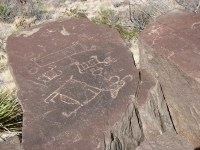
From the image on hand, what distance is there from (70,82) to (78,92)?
0.66 feet

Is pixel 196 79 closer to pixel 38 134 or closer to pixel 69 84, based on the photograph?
pixel 69 84

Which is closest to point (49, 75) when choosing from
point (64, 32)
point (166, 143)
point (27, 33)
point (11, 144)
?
point (11, 144)

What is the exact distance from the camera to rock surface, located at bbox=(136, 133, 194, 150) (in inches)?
135

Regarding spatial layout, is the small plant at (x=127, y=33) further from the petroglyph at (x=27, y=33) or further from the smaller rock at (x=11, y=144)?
the smaller rock at (x=11, y=144)

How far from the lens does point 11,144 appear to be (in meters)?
3.52

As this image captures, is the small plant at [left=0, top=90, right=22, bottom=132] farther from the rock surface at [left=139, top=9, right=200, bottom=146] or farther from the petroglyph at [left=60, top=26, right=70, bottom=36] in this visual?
the rock surface at [left=139, top=9, right=200, bottom=146]

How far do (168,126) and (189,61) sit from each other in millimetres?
876

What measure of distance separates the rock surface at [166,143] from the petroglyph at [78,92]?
753mm

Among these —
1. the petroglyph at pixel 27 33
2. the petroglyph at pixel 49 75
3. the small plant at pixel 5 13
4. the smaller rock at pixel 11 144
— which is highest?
the petroglyph at pixel 49 75

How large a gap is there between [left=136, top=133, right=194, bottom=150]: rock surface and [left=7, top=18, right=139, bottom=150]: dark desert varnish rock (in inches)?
28.2

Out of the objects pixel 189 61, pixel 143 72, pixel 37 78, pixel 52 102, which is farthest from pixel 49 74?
pixel 189 61

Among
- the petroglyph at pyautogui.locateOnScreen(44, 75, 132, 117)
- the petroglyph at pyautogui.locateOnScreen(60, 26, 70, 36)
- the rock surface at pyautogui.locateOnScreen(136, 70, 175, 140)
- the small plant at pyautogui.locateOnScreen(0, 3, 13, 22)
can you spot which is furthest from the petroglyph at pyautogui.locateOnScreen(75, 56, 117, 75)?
the small plant at pyautogui.locateOnScreen(0, 3, 13, 22)

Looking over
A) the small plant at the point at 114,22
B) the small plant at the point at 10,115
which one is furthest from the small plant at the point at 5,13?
the small plant at the point at 10,115

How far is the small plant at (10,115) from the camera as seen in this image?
361 centimetres
